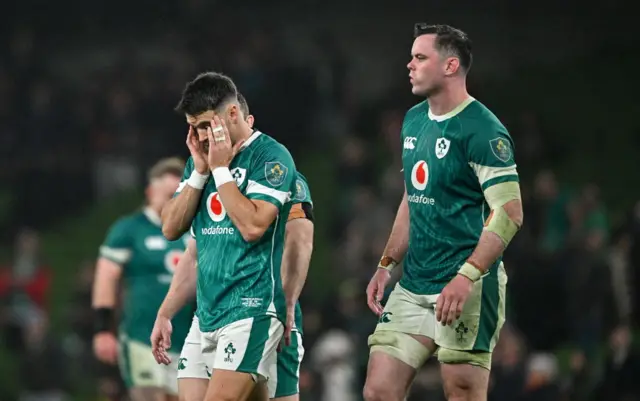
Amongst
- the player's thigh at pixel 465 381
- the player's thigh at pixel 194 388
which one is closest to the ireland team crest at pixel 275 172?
the player's thigh at pixel 194 388

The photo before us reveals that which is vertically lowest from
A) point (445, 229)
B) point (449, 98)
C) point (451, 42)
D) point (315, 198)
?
point (315, 198)

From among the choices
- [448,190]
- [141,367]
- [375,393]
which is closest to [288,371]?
[375,393]

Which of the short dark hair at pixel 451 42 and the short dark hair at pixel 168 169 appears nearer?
the short dark hair at pixel 451 42

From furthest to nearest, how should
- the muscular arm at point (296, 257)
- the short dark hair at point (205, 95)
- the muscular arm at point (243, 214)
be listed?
the muscular arm at point (296, 257) < the short dark hair at point (205, 95) < the muscular arm at point (243, 214)

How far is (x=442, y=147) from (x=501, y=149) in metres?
0.35

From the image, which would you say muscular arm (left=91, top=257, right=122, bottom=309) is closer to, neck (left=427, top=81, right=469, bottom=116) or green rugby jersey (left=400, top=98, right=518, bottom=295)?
green rugby jersey (left=400, top=98, right=518, bottom=295)

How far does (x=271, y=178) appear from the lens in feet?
20.2

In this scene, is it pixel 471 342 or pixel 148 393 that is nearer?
pixel 471 342

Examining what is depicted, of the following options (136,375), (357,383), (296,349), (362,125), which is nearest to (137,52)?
(362,125)

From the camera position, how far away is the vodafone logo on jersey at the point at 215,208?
620cm

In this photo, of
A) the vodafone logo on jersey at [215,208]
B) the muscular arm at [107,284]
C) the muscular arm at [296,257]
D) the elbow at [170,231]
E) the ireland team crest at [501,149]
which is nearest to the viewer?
the vodafone logo on jersey at [215,208]

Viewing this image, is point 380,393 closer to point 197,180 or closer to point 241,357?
point 241,357

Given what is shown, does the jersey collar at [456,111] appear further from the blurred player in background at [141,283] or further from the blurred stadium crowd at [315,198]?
the blurred stadium crowd at [315,198]

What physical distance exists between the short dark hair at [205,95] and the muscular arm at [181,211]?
0.41 m
